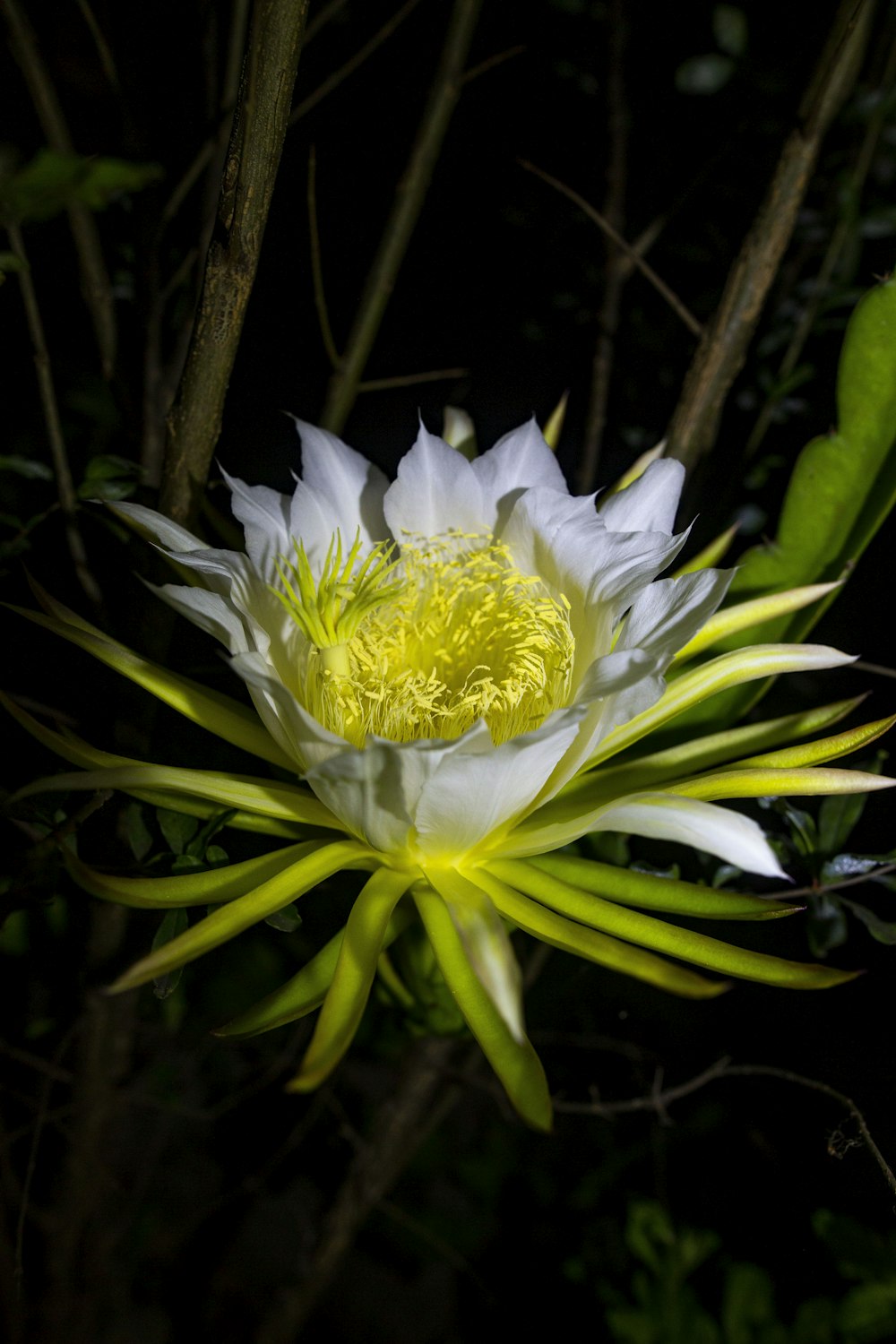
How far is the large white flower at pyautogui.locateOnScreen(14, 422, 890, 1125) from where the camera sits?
1.42ft

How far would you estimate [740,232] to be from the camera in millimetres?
976

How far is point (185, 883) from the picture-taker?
45cm

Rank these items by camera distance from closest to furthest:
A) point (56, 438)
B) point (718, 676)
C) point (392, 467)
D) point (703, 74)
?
point (718, 676) → point (56, 438) → point (703, 74) → point (392, 467)

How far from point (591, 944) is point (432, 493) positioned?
310mm

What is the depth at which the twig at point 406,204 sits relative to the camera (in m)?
0.67

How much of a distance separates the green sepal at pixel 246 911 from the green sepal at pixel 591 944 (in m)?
0.08

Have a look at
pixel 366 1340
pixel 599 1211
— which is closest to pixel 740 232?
pixel 599 1211

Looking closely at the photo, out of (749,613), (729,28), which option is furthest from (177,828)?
(729,28)

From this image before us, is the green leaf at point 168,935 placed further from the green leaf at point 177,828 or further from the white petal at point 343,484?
the white petal at point 343,484

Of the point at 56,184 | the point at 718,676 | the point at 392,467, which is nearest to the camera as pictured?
the point at 56,184

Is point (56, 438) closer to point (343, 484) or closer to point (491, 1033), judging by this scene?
point (343, 484)

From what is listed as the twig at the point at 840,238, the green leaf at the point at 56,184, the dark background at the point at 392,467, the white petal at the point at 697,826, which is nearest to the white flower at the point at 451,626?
the white petal at the point at 697,826

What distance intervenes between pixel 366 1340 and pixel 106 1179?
0.55m

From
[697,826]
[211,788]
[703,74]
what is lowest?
[697,826]
